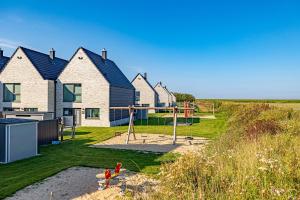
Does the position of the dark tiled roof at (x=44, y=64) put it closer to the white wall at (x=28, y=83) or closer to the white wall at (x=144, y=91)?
the white wall at (x=28, y=83)

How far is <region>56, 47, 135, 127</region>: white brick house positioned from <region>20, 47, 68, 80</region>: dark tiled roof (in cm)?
163

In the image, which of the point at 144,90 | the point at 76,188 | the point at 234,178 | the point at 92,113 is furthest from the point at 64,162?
the point at 144,90

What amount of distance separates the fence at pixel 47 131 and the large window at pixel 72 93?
12.4m

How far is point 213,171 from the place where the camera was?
283 inches

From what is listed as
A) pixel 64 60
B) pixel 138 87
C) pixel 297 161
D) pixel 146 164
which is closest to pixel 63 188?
pixel 146 164

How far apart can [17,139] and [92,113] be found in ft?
56.2

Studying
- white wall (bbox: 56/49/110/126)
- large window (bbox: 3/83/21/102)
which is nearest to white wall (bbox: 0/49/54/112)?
large window (bbox: 3/83/21/102)

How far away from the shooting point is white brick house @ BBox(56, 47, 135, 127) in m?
30.6

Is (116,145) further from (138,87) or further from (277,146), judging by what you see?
(138,87)

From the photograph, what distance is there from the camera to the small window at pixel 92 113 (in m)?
30.8

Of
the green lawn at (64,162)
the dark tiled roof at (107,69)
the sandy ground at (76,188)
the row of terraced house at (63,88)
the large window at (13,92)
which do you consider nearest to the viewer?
the sandy ground at (76,188)

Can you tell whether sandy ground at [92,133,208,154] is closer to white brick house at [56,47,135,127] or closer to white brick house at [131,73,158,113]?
white brick house at [56,47,135,127]

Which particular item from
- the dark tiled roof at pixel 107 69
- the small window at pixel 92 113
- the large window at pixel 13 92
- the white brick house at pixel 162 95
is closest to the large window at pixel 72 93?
the small window at pixel 92 113

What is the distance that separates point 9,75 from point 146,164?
84.2 feet
